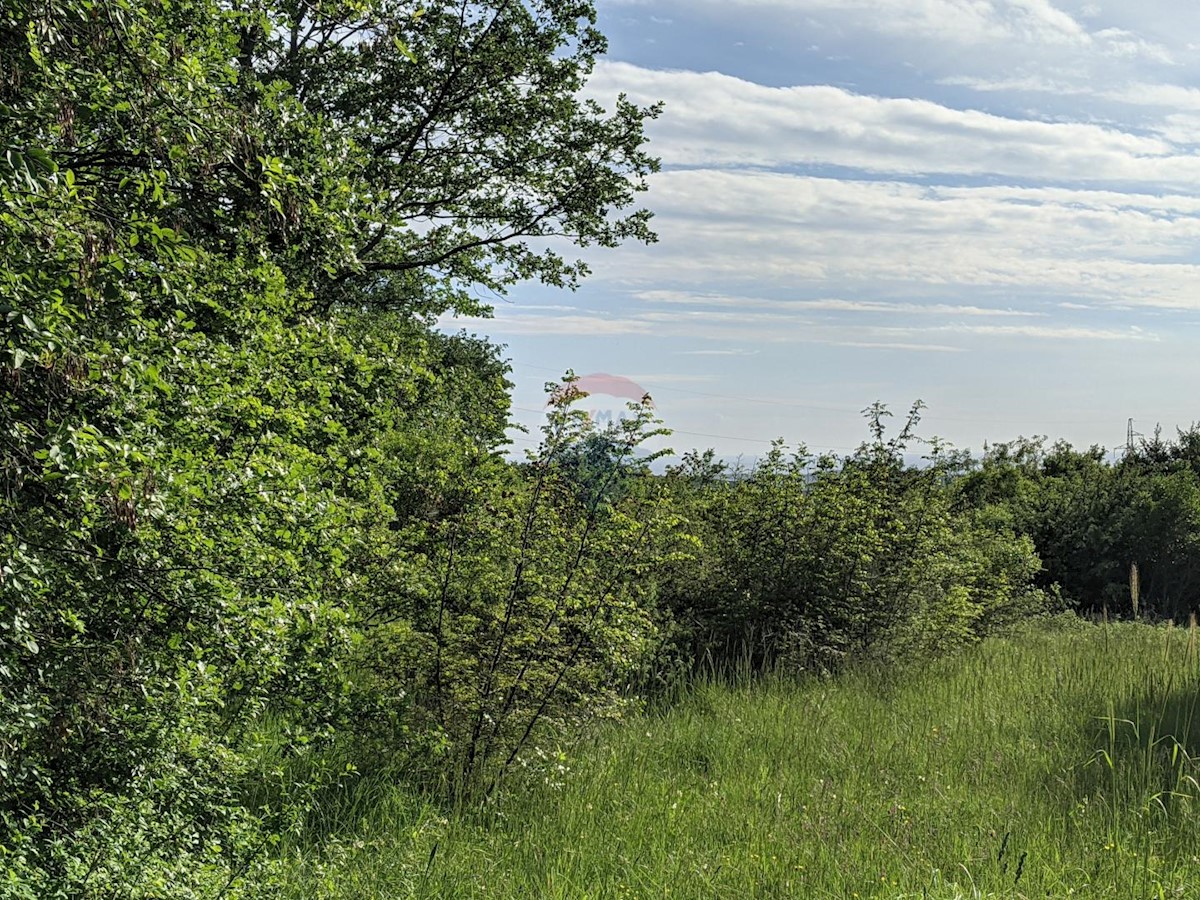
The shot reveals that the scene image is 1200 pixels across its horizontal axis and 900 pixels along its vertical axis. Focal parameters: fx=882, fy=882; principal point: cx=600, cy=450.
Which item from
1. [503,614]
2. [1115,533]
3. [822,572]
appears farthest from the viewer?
[1115,533]

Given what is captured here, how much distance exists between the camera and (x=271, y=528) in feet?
12.9

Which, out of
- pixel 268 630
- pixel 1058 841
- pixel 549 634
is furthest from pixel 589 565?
pixel 1058 841

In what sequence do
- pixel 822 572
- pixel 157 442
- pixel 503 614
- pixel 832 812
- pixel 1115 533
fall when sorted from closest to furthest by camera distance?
pixel 157 442 → pixel 832 812 → pixel 503 614 → pixel 822 572 → pixel 1115 533

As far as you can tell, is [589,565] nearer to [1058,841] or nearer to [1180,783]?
[1058,841]

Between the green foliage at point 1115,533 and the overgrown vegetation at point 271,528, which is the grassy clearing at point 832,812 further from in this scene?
the green foliage at point 1115,533

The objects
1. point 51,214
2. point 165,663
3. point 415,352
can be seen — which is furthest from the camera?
point 415,352

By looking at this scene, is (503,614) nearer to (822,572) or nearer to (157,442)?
(157,442)

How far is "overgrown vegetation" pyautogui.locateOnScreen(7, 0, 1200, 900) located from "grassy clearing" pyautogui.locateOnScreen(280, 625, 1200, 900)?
0.36 metres

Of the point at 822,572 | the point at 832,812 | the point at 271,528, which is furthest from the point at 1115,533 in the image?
the point at 271,528

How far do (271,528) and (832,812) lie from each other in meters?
3.28

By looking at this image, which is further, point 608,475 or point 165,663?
point 608,475

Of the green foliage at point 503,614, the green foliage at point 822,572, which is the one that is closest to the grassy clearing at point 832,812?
the green foliage at point 503,614

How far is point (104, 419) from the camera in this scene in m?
3.17

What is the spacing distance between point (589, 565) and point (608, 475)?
59cm
